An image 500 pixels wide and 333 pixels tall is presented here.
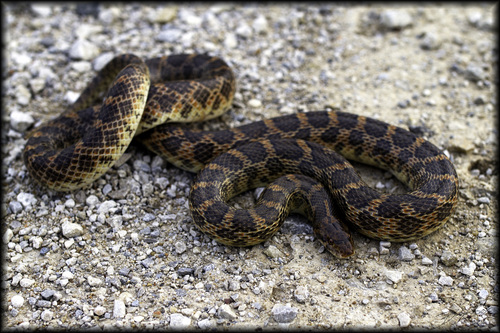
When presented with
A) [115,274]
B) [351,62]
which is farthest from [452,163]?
[115,274]

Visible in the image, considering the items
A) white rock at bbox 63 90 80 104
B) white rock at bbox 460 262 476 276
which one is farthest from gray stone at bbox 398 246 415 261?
white rock at bbox 63 90 80 104

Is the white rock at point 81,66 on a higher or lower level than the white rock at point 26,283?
higher

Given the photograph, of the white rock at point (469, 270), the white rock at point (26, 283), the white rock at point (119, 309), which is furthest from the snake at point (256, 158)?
the white rock at point (26, 283)

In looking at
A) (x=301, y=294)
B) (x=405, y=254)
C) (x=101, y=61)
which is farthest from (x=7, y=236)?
(x=405, y=254)

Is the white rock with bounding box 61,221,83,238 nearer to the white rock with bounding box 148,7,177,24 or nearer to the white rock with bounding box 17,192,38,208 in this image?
the white rock with bounding box 17,192,38,208

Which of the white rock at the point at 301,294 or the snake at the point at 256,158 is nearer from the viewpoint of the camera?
the white rock at the point at 301,294

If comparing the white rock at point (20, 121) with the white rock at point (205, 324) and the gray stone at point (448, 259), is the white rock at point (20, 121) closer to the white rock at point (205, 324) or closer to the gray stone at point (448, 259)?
the white rock at point (205, 324)

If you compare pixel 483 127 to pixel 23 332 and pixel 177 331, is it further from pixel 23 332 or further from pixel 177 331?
pixel 23 332
